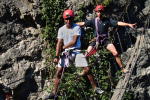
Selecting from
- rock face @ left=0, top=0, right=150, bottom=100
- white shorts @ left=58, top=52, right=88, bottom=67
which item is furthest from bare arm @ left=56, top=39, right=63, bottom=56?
rock face @ left=0, top=0, right=150, bottom=100

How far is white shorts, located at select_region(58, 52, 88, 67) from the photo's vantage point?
9.84 m

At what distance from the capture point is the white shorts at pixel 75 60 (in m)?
9.84

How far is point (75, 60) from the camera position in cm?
991

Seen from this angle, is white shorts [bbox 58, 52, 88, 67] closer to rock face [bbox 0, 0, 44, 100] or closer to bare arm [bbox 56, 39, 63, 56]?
bare arm [bbox 56, 39, 63, 56]

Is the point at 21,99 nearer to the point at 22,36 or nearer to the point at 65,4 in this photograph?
the point at 22,36

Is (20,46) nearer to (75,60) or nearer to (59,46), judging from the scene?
(59,46)

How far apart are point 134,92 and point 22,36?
144 inches

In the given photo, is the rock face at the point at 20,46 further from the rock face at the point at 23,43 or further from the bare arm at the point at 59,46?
the bare arm at the point at 59,46

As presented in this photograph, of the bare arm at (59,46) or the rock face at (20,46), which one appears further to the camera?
the rock face at (20,46)

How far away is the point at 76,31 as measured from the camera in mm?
9719

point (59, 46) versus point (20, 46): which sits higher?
point (59, 46)

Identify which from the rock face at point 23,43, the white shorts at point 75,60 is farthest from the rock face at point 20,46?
the white shorts at point 75,60

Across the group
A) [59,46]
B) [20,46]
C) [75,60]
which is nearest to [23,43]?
[20,46]

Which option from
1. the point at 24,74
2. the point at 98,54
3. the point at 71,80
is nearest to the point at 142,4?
the point at 98,54
